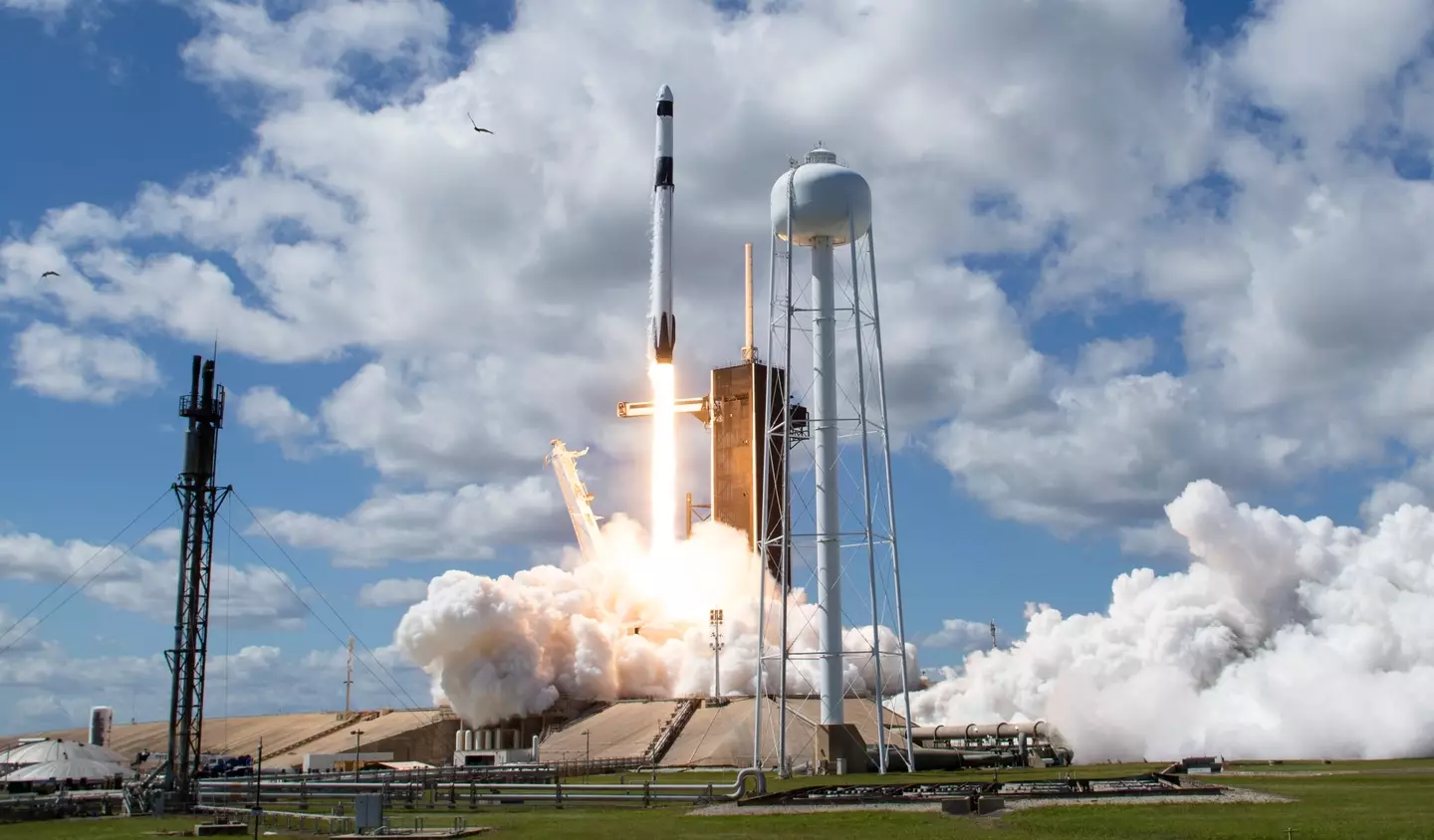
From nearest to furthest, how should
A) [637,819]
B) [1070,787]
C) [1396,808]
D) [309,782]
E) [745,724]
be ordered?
[1396,808]
[637,819]
[1070,787]
[309,782]
[745,724]

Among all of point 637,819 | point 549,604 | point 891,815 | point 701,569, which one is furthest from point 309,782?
point 701,569

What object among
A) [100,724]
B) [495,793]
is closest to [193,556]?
[495,793]

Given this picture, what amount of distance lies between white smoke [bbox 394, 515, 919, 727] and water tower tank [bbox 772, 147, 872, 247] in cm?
2728

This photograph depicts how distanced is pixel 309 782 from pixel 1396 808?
3811 cm

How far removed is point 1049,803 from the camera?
3042cm

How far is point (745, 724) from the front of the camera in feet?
230

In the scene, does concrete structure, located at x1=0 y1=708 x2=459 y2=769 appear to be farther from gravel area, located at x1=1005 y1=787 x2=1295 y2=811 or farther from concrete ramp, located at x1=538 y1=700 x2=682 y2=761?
gravel area, located at x1=1005 y1=787 x2=1295 y2=811

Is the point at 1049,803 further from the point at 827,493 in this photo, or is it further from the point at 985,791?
the point at 827,493

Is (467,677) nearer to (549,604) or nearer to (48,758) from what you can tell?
(549,604)

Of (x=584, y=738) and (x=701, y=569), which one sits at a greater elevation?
(x=701, y=569)

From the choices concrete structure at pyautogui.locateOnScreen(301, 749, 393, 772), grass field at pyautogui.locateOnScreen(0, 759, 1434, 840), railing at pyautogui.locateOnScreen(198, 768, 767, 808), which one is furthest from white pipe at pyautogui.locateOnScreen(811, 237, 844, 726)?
concrete structure at pyautogui.locateOnScreen(301, 749, 393, 772)

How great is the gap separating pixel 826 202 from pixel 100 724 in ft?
184

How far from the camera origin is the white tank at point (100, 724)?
79.1 meters

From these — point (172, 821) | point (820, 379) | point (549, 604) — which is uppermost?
point (820, 379)
